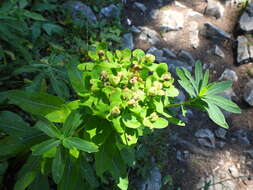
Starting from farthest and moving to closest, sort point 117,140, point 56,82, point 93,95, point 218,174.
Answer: point 218,174
point 56,82
point 117,140
point 93,95

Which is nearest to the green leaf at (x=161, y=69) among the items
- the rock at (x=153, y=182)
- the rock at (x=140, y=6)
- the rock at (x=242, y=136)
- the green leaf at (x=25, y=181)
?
the green leaf at (x=25, y=181)

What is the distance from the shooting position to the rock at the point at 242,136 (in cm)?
383

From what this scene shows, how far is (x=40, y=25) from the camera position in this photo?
3551 mm

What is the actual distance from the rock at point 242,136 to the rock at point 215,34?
74.6 inches

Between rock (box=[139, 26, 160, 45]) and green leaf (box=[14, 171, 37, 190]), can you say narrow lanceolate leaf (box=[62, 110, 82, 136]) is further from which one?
rock (box=[139, 26, 160, 45])

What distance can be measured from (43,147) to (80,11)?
128 inches

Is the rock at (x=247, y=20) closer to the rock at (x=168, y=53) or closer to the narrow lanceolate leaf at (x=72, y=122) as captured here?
the rock at (x=168, y=53)

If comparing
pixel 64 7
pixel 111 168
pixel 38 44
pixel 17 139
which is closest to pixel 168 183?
pixel 111 168

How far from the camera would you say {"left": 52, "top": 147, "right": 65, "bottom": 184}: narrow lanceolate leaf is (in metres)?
1.53

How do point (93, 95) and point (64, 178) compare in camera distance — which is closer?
point (93, 95)

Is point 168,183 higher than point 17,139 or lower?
lower

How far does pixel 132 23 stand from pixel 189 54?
1.14 meters

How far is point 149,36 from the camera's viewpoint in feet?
16.0

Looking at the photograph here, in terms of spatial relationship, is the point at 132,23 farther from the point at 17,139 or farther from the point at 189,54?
the point at 17,139
